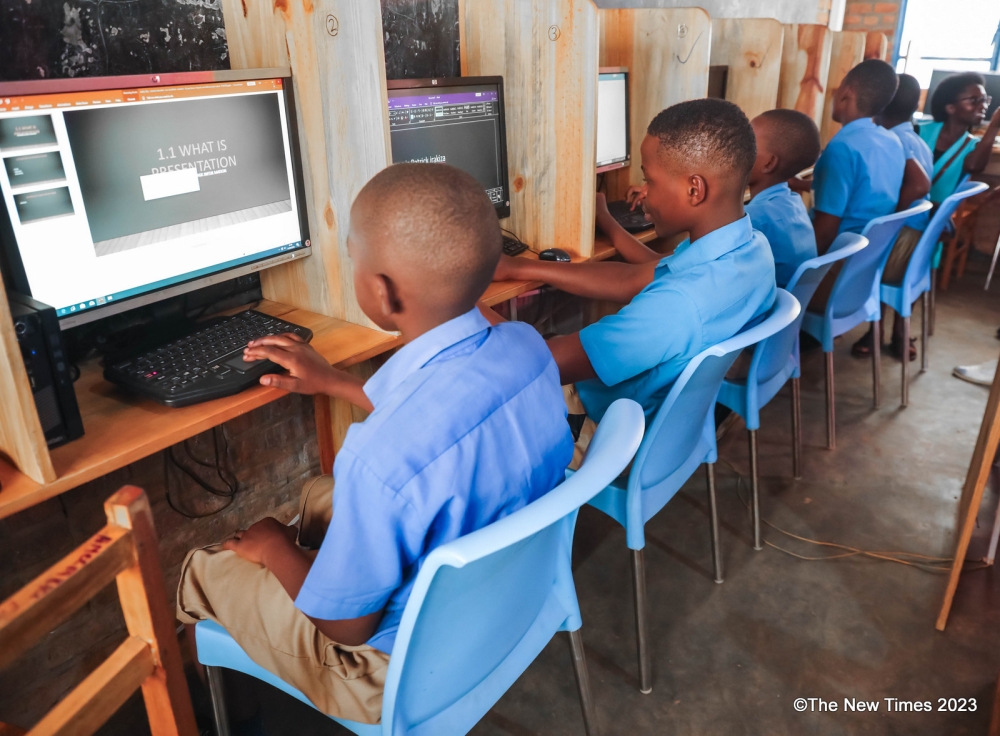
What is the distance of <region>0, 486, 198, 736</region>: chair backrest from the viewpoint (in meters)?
0.56

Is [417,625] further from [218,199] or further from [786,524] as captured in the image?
[786,524]

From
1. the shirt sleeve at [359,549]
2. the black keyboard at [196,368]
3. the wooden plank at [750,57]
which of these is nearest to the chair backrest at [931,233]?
the wooden plank at [750,57]

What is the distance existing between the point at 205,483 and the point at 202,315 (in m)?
0.47

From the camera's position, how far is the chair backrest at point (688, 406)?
127 centimetres

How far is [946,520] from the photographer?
2195 mm

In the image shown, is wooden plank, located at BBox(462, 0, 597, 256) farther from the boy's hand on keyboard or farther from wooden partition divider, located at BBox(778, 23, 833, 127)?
wooden partition divider, located at BBox(778, 23, 833, 127)

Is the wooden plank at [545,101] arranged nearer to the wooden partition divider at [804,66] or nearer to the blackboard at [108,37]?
the blackboard at [108,37]

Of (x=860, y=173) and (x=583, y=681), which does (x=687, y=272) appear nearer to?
(x=583, y=681)

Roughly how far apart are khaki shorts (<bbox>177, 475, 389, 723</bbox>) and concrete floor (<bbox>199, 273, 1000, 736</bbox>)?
1.87 feet

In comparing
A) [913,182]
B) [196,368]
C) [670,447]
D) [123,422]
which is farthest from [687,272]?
[913,182]

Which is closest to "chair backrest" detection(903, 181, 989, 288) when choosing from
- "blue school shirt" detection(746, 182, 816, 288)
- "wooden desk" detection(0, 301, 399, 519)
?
"blue school shirt" detection(746, 182, 816, 288)

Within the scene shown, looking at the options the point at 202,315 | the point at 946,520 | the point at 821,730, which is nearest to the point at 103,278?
the point at 202,315

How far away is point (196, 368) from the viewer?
49.9 inches

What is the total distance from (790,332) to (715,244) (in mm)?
541
